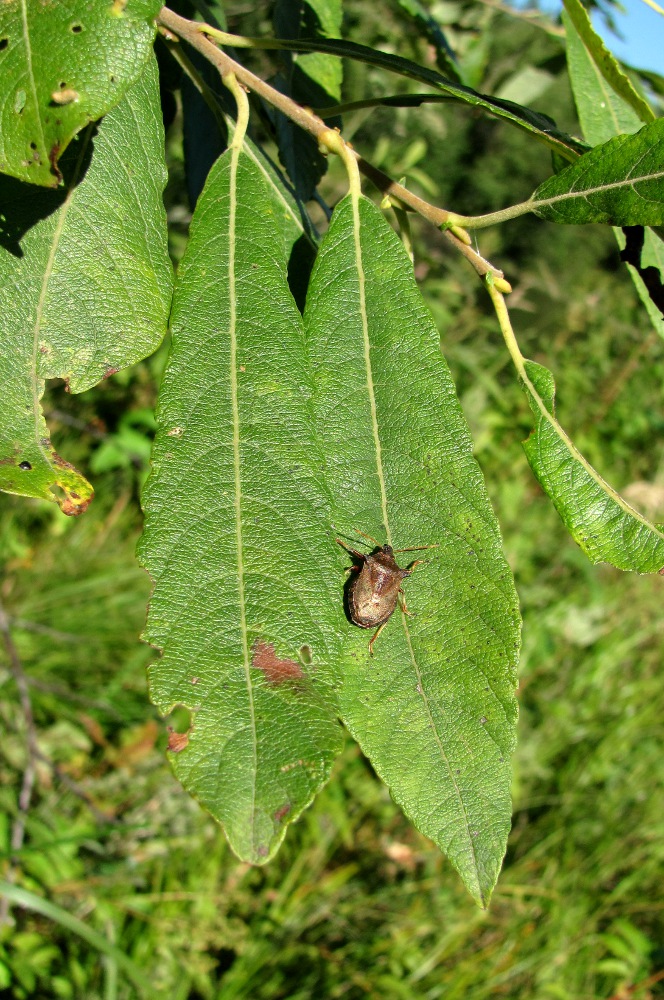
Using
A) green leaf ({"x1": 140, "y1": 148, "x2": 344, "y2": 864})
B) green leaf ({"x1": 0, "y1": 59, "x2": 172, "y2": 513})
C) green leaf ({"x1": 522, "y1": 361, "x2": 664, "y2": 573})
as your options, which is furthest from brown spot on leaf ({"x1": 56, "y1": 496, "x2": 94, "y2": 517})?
green leaf ({"x1": 522, "y1": 361, "x2": 664, "y2": 573})

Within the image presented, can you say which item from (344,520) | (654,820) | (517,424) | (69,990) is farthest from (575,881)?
(344,520)

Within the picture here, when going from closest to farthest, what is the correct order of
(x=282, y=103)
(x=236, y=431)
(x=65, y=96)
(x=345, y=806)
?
(x=65, y=96) → (x=236, y=431) → (x=282, y=103) → (x=345, y=806)

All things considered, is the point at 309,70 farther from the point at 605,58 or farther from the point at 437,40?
the point at 605,58

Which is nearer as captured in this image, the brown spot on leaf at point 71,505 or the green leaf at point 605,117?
the brown spot on leaf at point 71,505

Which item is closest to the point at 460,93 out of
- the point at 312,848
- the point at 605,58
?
the point at 605,58

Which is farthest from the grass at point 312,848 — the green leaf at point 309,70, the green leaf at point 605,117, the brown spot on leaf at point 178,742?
the green leaf at point 605,117

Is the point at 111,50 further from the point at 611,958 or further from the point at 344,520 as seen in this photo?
the point at 611,958

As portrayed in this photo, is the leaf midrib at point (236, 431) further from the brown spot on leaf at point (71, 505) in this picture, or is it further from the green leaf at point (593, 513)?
the green leaf at point (593, 513)
